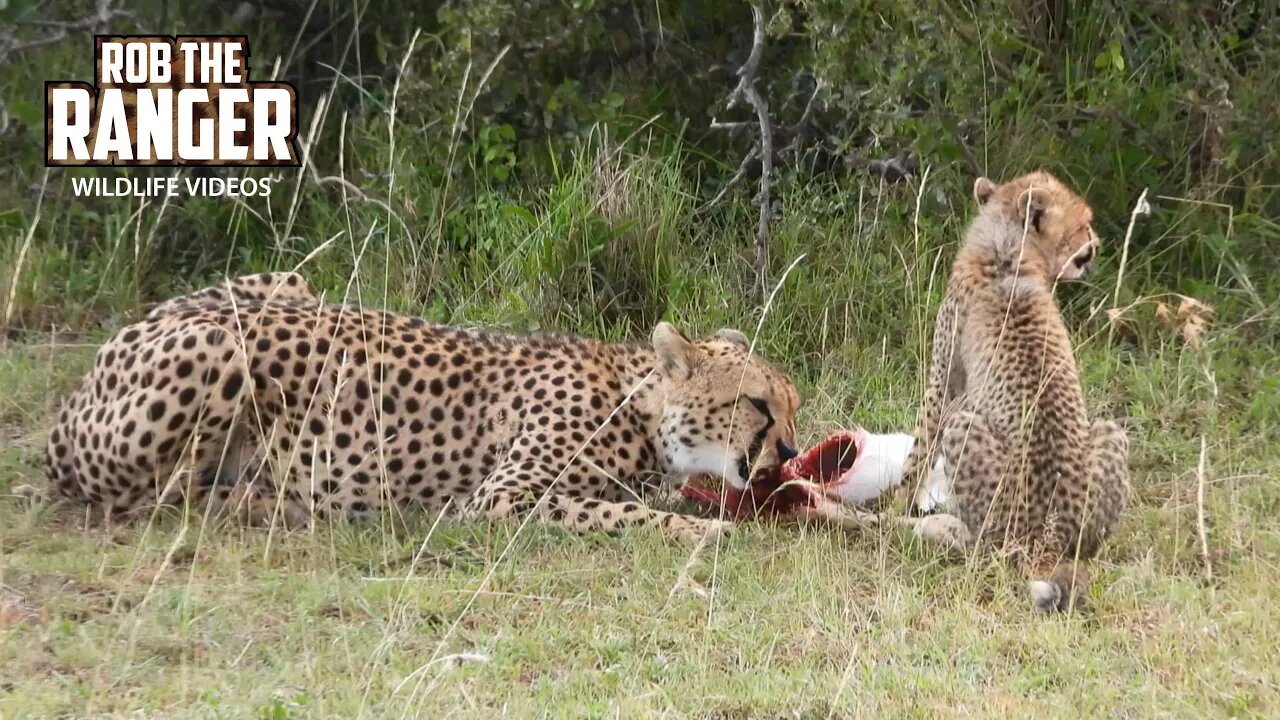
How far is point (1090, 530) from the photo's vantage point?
4363mm

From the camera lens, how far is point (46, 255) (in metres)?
6.65

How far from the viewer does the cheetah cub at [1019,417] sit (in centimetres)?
431

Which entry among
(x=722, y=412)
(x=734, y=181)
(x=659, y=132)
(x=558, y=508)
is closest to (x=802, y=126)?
(x=734, y=181)

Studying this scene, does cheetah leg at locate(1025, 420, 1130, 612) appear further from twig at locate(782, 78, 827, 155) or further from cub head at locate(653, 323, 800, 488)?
twig at locate(782, 78, 827, 155)

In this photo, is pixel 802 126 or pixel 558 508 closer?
pixel 558 508

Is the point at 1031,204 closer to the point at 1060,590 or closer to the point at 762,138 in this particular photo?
the point at 1060,590

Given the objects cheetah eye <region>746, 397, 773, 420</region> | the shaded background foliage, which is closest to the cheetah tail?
cheetah eye <region>746, 397, 773, 420</region>

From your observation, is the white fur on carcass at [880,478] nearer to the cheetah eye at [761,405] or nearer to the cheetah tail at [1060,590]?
the cheetah eye at [761,405]

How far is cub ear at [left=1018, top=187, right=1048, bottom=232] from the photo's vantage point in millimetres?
4902

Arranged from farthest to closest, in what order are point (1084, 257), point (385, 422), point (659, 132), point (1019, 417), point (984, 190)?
point (659, 132)
point (984, 190)
point (1084, 257)
point (385, 422)
point (1019, 417)

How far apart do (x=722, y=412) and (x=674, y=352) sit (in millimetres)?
225

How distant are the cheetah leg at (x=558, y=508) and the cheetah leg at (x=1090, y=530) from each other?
32.8 inches

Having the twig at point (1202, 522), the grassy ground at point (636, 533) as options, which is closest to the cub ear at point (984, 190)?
the grassy ground at point (636, 533)

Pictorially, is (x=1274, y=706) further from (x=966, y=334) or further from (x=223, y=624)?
(x=223, y=624)
